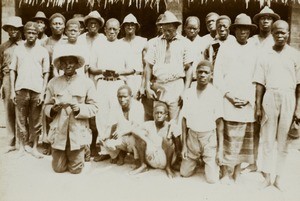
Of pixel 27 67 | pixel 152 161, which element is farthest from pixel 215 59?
pixel 27 67

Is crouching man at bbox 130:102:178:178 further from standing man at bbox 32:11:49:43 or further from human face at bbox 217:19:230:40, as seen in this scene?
standing man at bbox 32:11:49:43

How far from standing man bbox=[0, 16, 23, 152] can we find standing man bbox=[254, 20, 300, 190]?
287cm

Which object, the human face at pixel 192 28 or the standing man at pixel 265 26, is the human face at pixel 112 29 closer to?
the human face at pixel 192 28

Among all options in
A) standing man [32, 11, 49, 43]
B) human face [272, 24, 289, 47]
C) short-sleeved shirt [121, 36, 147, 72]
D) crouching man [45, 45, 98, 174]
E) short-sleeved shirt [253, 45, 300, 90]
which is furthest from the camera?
standing man [32, 11, 49, 43]

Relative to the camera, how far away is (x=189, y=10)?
614cm

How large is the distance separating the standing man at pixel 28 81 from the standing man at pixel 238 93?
6.86ft

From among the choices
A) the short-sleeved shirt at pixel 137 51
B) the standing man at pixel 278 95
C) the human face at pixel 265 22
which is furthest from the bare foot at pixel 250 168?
the short-sleeved shirt at pixel 137 51

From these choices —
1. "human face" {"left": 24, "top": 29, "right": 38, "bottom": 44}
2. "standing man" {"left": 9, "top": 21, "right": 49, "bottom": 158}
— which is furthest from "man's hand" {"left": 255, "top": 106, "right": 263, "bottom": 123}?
"human face" {"left": 24, "top": 29, "right": 38, "bottom": 44}

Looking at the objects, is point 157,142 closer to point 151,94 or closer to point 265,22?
point 151,94

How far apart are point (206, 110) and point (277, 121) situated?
67 cm

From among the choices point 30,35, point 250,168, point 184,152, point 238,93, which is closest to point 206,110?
point 238,93

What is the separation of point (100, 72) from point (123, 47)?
0.40m

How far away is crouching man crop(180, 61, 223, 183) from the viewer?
374 centimetres

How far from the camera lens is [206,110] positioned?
3.75 m
